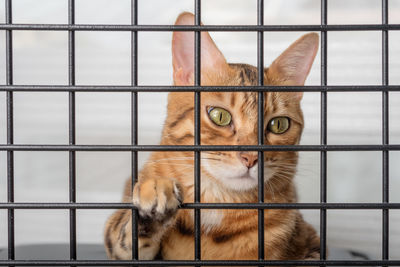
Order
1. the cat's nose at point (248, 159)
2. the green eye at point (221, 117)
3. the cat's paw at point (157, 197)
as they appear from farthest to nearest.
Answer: the green eye at point (221, 117)
the cat's nose at point (248, 159)
the cat's paw at point (157, 197)

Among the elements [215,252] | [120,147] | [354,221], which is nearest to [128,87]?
[120,147]

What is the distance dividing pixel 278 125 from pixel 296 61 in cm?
20

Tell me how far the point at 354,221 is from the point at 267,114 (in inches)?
43.3

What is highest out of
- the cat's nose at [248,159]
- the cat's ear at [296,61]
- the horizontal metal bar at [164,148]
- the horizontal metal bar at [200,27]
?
the cat's ear at [296,61]

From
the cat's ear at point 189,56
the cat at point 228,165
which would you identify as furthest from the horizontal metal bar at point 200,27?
the cat's ear at point 189,56

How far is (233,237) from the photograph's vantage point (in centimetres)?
130

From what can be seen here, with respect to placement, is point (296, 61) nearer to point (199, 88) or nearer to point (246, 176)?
point (246, 176)

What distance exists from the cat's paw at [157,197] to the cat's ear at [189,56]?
513 mm

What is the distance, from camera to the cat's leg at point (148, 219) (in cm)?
90

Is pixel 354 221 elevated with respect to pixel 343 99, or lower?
lower

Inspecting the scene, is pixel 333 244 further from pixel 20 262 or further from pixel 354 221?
pixel 20 262

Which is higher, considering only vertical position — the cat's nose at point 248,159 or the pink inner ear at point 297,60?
the pink inner ear at point 297,60

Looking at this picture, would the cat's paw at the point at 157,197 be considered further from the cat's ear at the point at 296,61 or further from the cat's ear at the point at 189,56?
the cat's ear at the point at 296,61

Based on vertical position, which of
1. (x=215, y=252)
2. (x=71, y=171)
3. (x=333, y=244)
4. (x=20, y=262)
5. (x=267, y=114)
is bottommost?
(x=333, y=244)
